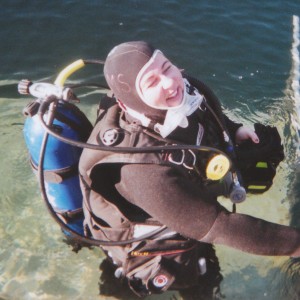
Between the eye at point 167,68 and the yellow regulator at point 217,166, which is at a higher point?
the eye at point 167,68

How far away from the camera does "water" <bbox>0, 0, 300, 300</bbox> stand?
3826 millimetres

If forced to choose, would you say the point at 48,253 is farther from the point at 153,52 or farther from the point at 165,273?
the point at 153,52

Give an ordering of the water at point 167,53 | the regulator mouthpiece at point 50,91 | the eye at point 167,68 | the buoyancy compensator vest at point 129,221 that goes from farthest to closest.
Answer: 1. the water at point 167,53
2. the regulator mouthpiece at point 50,91
3. the eye at point 167,68
4. the buoyancy compensator vest at point 129,221

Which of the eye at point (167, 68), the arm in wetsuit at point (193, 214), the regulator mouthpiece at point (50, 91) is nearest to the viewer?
the arm in wetsuit at point (193, 214)

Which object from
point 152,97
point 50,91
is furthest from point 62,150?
point 152,97

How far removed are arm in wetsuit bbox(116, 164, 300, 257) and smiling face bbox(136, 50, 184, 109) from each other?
443 mm

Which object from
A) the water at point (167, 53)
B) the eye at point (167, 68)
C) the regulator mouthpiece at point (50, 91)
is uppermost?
the eye at point (167, 68)

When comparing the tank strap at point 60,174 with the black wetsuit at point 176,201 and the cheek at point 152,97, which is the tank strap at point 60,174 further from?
the cheek at point 152,97

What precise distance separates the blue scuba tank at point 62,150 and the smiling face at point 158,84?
678mm

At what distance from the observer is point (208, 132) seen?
2.86 meters

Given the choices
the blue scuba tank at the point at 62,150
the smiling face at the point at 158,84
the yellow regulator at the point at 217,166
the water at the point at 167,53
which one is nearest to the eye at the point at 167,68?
the smiling face at the point at 158,84

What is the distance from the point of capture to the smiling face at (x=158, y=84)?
7.73ft

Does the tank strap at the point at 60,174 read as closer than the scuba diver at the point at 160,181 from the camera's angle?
No

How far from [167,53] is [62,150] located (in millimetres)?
4390
